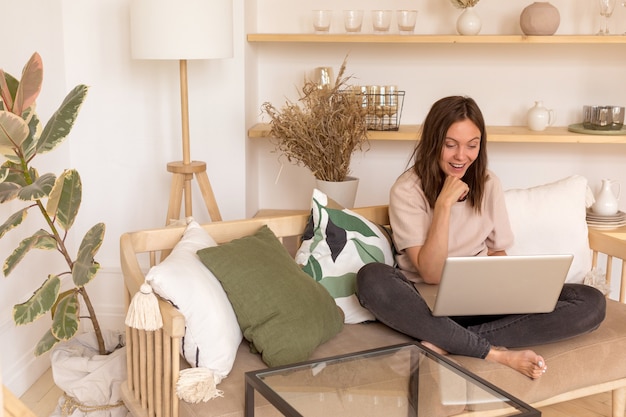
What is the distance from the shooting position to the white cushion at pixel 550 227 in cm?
268

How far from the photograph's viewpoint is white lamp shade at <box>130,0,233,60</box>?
2.64 metres

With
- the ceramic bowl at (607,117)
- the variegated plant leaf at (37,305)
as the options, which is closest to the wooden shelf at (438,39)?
the ceramic bowl at (607,117)

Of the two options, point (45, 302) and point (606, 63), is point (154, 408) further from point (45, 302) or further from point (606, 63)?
point (606, 63)

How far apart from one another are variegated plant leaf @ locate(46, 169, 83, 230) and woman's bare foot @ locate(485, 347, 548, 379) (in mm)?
1319

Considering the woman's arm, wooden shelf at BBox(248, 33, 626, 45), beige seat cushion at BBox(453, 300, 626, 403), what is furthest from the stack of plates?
the woman's arm

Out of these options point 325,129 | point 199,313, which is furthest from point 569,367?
point 325,129

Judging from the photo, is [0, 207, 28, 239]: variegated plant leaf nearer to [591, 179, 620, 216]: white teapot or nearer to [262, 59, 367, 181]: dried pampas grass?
[262, 59, 367, 181]: dried pampas grass

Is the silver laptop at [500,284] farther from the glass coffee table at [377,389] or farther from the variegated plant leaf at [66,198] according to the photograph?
the variegated plant leaf at [66,198]

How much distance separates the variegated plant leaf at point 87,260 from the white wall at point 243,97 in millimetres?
510

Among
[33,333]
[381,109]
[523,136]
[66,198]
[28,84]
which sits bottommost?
[33,333]

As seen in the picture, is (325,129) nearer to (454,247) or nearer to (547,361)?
Answer: (454,247)

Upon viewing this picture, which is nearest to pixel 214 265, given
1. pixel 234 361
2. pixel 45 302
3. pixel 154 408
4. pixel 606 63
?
pixel 234 361

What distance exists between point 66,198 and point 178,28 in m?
0.73

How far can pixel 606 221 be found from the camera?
3152mm
